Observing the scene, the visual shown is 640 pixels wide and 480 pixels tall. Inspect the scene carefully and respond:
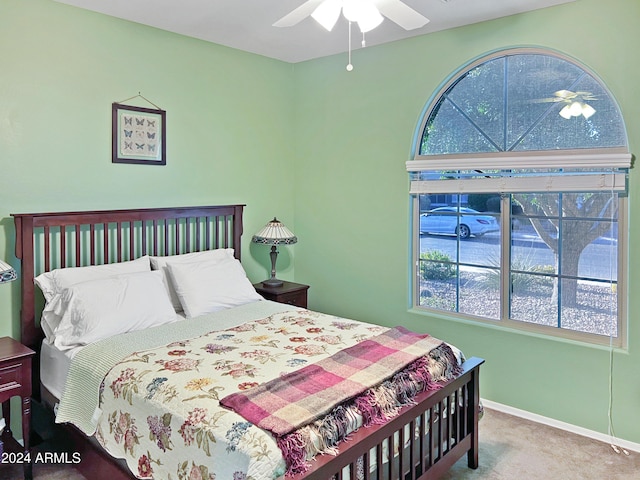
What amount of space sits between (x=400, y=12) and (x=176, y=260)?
7.05 ft

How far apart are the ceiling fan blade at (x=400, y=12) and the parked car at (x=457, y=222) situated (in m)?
1.55

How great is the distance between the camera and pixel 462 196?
143 inches

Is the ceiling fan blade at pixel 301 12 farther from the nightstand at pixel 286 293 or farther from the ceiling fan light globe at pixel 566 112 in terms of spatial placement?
the nightstand at pixel 286 293

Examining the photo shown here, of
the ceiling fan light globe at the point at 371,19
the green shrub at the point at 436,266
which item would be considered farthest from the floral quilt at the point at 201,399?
the ceiling fan light globe at the point at 371,19

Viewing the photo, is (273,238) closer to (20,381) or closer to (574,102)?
(20,381)

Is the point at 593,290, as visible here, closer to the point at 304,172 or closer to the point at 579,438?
the point at 579,438

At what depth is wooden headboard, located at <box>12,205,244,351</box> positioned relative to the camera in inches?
116

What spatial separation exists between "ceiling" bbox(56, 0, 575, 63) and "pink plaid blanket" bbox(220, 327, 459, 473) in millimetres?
2044

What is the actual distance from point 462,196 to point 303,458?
242 centimetres

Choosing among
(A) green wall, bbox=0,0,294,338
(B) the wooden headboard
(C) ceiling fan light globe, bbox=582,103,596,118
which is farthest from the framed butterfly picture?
(C) ceiling fan light globe, bbox=582,103,596,118

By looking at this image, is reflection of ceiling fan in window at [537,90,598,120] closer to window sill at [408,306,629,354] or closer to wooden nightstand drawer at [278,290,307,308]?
window sill at [408,306,629,354]

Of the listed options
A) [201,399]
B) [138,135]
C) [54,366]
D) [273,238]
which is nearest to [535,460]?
[201,399]

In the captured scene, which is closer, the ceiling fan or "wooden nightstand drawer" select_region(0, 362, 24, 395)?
the ceiling fan

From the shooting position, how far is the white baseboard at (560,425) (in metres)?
2.97
